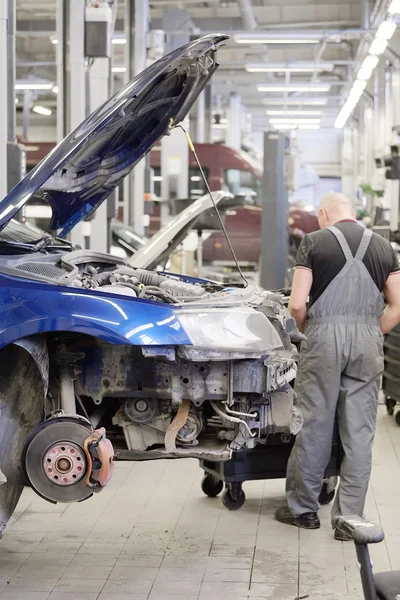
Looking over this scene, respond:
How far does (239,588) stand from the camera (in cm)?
446

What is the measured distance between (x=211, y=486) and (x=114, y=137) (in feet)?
7.05

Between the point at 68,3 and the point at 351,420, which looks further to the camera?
the point at 68,3

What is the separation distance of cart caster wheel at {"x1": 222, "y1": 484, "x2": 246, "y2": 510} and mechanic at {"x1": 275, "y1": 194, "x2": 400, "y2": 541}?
45cm

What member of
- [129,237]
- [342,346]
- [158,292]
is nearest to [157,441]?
[158,292]

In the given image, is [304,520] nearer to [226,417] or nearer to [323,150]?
[226,417]

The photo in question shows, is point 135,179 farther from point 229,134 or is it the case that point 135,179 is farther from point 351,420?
point 229,134

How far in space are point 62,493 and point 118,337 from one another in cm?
67

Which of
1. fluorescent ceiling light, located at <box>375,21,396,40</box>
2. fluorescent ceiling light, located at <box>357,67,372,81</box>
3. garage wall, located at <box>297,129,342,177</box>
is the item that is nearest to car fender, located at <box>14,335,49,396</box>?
fluorescent ceiling light, located at <box>375,21,396,40</box>

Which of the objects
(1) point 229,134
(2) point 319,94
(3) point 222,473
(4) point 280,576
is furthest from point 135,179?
(2) point 319,94

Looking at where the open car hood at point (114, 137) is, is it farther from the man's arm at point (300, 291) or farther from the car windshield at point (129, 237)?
the car windshield at point (129, 237)

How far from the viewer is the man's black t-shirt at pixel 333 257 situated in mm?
5262

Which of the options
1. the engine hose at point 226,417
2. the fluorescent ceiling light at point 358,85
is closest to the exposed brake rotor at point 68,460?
the engine hose at point 226,417

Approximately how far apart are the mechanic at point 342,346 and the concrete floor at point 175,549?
1.21 ft

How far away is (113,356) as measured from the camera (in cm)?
439
